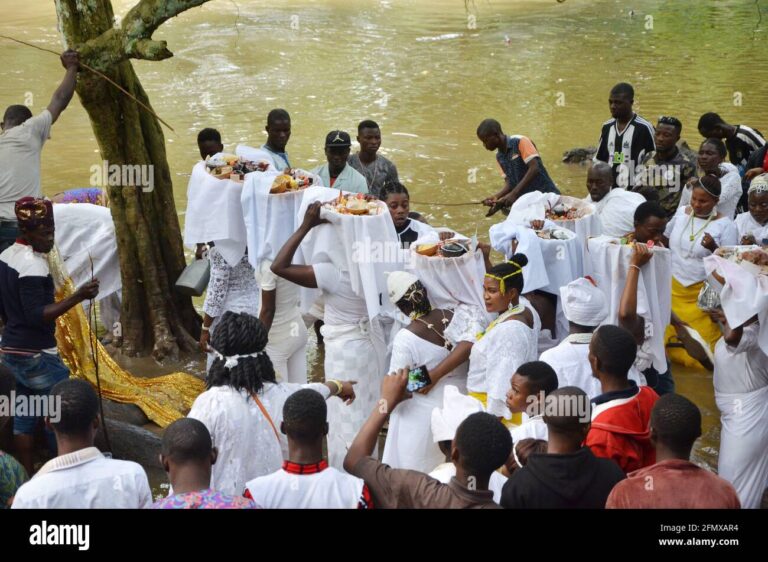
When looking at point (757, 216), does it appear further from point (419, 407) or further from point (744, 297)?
point (419, 407)

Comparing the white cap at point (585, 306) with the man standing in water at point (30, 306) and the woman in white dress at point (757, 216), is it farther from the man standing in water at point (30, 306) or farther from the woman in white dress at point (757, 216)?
the man standing in water at point (30, 306)

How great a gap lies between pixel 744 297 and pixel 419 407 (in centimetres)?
207

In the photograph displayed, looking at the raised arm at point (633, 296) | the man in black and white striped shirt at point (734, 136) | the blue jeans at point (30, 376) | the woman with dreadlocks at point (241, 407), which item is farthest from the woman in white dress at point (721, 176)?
the blue jeans at point (30, 376)

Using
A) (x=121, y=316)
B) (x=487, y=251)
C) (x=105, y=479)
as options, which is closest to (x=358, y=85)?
(x=121, y=316)

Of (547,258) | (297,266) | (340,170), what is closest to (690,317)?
(547,258)

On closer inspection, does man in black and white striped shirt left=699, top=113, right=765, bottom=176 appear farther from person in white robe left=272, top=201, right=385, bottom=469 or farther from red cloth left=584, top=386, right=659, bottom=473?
red cloth left=584, top=386, right=659, bottom=473

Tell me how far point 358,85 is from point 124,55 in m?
11.1

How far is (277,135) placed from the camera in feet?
26.1

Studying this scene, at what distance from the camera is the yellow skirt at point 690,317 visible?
309 inches

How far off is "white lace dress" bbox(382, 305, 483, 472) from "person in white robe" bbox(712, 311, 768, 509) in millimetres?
1644


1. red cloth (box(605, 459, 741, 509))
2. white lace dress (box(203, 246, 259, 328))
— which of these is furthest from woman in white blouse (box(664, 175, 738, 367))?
red cloth (box(605, 459, 741, 509))

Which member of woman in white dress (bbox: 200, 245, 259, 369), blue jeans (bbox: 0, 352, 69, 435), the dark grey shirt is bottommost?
blue jeans (bbox: 0, 352, 69, 435)

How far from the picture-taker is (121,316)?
8242 millimetres

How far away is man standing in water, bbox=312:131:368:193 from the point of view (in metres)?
7.76
